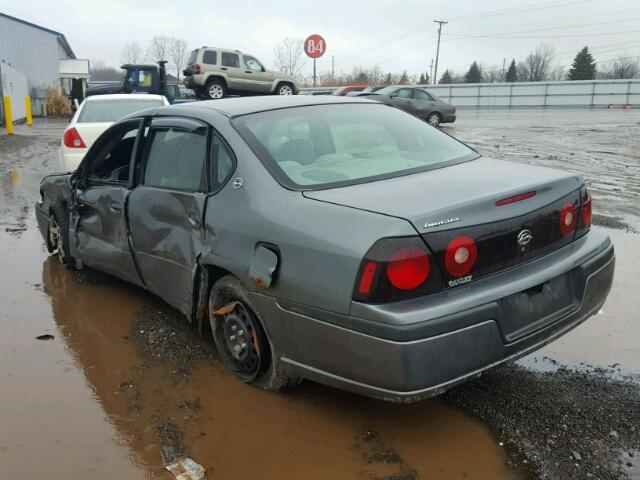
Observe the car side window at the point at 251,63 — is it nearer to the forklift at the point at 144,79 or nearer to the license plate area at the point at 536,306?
the forklift at the point at 144,79

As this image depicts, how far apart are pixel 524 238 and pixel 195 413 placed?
1.88 meters

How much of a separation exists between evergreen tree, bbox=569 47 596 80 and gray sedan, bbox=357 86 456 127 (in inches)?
2278

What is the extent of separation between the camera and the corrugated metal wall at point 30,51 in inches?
1536

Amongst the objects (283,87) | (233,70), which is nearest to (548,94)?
(283,87)

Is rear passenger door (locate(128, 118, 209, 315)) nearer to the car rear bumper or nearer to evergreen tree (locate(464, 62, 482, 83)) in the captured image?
the car rear bumper

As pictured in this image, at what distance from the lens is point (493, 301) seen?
258cm

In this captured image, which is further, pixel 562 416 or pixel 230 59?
pixel 230 59

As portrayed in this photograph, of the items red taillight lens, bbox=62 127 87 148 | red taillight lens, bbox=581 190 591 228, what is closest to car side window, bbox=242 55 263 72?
red taillight lens, bbox=62 127 87 148

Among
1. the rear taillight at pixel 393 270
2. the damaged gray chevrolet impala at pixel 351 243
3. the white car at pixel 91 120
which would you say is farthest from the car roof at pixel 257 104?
the white car at pixel 91 120

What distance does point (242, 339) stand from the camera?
3283 millimetres

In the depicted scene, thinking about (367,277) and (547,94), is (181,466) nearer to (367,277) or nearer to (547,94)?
(367,277)

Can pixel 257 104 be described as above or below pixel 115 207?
above

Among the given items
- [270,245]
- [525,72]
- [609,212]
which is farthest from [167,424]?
[525,72]

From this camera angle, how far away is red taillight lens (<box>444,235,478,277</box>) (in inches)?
100
